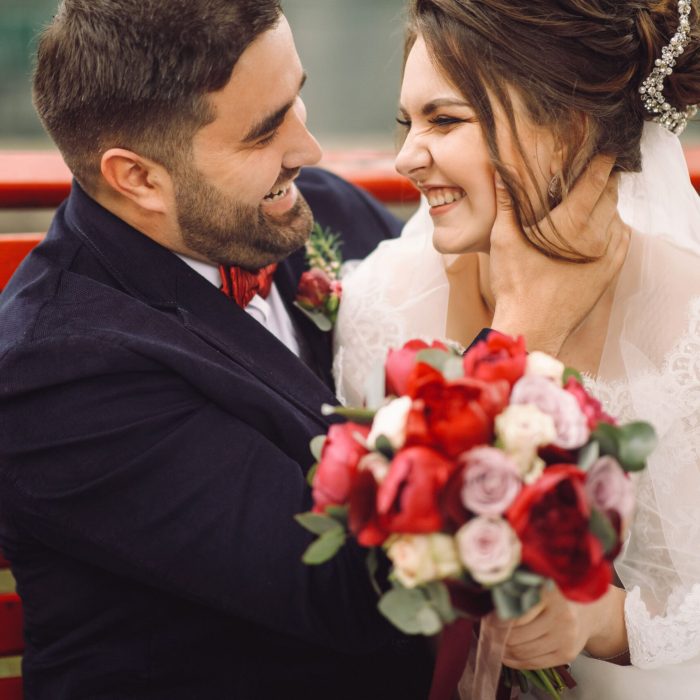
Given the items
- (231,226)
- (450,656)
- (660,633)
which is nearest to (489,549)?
(450,656)

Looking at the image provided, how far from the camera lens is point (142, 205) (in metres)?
2.01

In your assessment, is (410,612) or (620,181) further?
(620,181)

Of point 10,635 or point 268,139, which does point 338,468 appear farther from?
point 10,635

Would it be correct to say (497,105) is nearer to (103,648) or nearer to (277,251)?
(277,251)

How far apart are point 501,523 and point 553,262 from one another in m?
0.94

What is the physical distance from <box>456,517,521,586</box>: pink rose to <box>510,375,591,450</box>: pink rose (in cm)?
14

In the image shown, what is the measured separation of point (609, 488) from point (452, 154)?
97 cm

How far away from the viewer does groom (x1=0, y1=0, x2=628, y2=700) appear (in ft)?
5.43

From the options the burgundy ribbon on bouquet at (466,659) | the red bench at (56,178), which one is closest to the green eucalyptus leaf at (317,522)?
the burgundy ribbon on bouquet at (466,659)

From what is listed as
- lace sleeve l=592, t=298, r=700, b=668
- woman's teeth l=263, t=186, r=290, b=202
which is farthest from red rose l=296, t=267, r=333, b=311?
lace sleeve l=592, t=298, r=700, b=668

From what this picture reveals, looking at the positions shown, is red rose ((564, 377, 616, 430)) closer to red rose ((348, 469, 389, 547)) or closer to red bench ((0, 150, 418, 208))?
red rose ((348, 469, 389, 547))

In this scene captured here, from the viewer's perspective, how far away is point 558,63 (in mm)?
1851

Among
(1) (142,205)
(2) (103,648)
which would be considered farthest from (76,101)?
(2) (103,648)

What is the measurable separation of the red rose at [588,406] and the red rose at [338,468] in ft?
0.99
